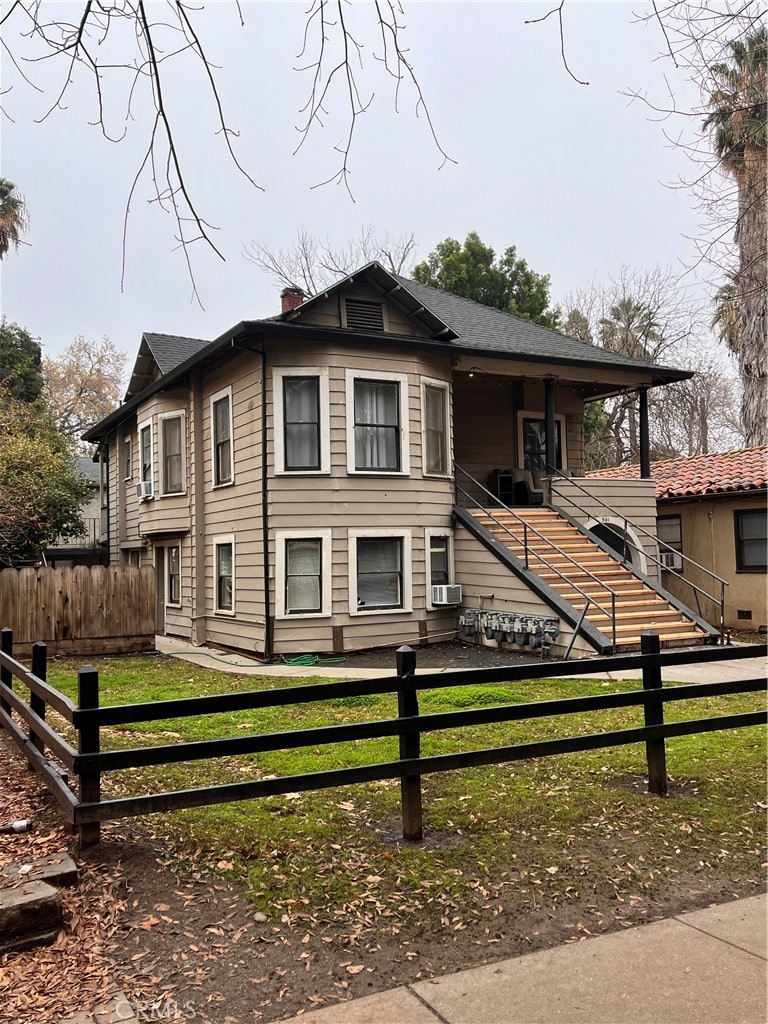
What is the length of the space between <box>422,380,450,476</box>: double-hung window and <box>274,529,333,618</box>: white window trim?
2.71 m

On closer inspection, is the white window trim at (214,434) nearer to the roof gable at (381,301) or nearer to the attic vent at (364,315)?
the roof gable at (381,301)

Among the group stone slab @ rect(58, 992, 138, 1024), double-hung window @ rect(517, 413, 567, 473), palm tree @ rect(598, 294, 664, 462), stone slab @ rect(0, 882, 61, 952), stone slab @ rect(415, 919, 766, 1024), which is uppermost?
palm tree @ rect(598, 294, 664, 462)

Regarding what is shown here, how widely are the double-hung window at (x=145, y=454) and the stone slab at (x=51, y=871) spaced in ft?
49.0

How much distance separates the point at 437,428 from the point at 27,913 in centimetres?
1249

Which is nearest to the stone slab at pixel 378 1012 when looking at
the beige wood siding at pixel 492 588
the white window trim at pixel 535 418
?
the beige wood siding at pixel 492 588

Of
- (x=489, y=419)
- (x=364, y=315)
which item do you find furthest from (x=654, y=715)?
(x=489, y=419)

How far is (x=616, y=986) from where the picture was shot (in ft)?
10.1

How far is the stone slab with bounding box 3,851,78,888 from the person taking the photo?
145 inches

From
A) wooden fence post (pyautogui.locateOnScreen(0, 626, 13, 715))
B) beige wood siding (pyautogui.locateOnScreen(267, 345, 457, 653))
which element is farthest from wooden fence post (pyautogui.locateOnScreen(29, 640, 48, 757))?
beige wood siding (pyautogui.locateOnScreen(267, 345, 457, 653))

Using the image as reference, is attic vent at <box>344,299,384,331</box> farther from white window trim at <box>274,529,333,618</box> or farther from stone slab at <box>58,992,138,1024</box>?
stone slab at <box>58,992,138,1024</box>

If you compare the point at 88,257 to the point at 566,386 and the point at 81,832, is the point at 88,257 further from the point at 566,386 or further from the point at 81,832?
the point at 566,386

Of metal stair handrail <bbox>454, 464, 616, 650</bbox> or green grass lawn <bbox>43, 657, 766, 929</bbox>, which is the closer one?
green grass lawn <bbox>43, 657, 766, 929</bbox>

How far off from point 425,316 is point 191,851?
1153 centimetres

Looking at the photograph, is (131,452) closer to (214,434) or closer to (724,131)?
(214,434)
